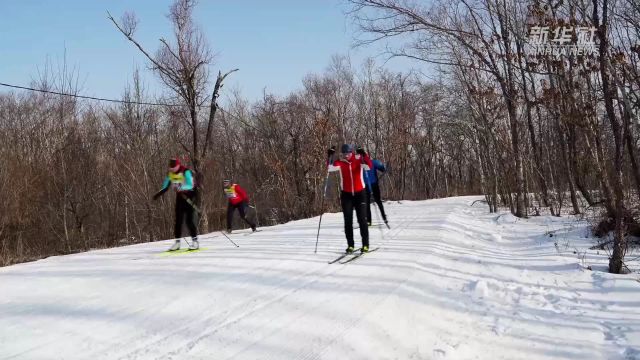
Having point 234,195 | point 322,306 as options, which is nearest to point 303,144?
point 234,195

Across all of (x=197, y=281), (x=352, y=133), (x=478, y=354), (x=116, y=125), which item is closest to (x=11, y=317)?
(x=197, y=281)

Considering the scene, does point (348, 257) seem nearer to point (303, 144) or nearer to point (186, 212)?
point (186, 212)

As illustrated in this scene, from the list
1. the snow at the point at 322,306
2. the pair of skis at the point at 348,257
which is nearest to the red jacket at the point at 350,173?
the pair of skis at the point at 348,257

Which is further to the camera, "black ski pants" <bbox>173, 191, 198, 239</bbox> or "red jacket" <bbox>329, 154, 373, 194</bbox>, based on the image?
"black ski pants" <bbox>173, 191, 198, 239</bbox>

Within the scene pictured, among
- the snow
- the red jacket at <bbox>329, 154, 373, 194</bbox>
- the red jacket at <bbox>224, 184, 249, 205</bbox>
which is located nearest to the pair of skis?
the snow

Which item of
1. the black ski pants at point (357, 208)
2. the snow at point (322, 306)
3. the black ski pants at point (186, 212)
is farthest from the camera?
the black ski pants at point (186, 212)

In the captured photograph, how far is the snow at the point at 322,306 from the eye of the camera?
4.24 m

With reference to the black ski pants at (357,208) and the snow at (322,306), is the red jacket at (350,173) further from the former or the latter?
the snow at (322,306)

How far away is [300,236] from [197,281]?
500 centimetres

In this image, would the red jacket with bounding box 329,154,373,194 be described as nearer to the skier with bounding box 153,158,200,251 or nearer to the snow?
the snow

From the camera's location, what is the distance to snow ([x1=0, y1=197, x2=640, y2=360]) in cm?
424

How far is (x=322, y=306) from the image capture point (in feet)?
17.3

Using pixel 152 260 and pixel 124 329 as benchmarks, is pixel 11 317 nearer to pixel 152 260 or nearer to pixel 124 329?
pixel 124 329

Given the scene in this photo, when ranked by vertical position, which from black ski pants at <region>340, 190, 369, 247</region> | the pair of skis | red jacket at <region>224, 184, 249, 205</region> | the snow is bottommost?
the snow
